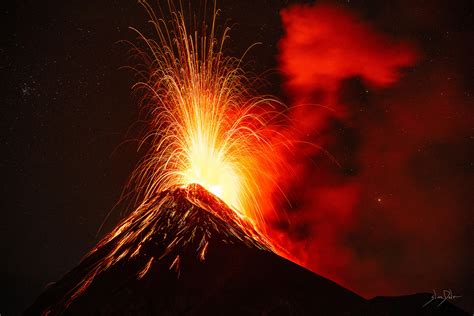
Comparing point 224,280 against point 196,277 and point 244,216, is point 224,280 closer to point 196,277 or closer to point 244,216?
point 196,277

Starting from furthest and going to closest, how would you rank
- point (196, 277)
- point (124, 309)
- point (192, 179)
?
point (192, 179), point (196, 277), point (124, 309)

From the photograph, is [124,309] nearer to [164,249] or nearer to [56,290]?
[164,249]

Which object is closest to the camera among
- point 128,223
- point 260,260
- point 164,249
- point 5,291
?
point 260,260

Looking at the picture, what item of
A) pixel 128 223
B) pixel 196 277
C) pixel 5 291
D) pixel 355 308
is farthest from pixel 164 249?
pixel 5 291

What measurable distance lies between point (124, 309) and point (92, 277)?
4.44 m

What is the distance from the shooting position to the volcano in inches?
712

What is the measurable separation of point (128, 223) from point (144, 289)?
340 inches

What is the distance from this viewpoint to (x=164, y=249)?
22922 millimetres

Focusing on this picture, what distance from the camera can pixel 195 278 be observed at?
20.0 m

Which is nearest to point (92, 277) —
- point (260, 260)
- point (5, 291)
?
point (260, 260)

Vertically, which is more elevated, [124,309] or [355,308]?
[124,309]

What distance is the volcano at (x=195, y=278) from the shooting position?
59.3 feet

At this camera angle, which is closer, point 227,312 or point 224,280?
point 227,312

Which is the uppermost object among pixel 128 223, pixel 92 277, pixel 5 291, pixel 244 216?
pixel 92 277
